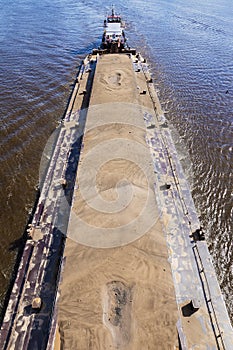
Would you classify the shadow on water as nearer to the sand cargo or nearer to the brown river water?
the sand cargo

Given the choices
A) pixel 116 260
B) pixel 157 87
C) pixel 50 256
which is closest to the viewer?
pixel 116 260

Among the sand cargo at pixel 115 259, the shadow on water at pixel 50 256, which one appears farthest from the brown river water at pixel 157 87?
the sand cargo at pixel 115 259

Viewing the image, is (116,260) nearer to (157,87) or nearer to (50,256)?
(50,256)

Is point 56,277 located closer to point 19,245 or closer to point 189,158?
point 19,245

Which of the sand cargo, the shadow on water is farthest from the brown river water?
the sand cargo

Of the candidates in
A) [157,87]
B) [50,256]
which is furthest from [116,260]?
[157,87]

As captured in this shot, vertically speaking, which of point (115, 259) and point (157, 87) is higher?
point (157, 87)

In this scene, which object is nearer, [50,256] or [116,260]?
[116,260]

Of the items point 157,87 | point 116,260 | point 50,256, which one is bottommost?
point 116,260
